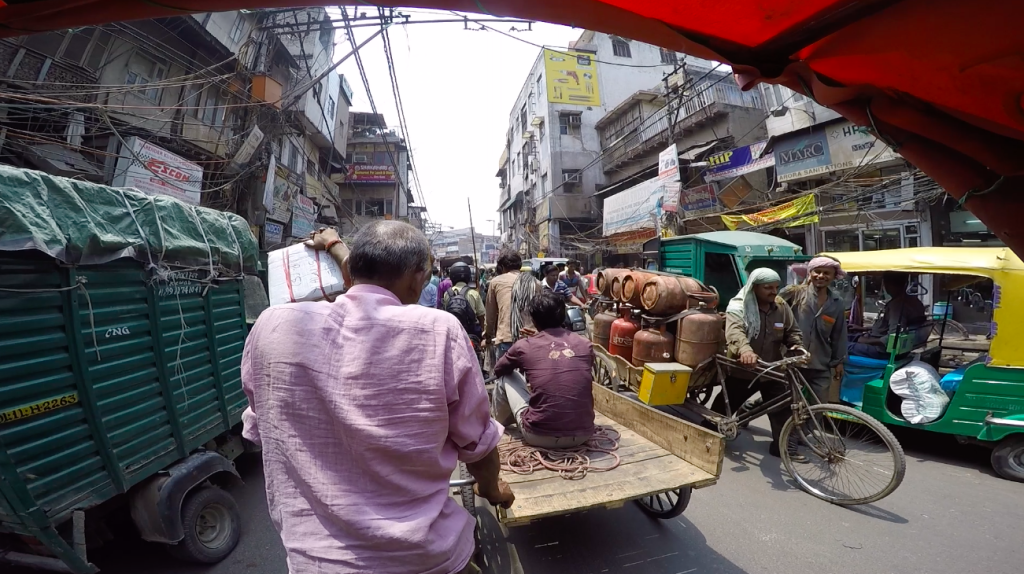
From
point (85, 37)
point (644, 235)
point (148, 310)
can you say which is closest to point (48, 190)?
point (148, 310)

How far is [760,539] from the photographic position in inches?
125

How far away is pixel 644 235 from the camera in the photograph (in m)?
18.8

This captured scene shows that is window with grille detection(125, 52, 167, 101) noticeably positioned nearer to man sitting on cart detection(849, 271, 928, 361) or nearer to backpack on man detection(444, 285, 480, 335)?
backpack on man detection(444, 285, 480, 335)

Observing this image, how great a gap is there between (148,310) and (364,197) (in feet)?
104

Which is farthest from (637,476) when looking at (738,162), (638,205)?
(638,205)

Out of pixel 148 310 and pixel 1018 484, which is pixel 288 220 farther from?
pixel 1018 484

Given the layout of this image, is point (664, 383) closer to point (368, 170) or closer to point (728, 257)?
point (728, 257)

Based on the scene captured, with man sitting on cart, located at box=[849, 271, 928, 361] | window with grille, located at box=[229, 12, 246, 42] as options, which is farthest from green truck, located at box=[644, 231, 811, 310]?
window with grille, located at box=[229, 12, 246, 42]

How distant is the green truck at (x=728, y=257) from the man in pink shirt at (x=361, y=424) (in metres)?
8.06

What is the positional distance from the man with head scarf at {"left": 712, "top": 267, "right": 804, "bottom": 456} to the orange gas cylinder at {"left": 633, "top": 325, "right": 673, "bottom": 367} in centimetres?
57

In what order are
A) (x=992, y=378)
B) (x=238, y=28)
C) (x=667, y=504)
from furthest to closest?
(x=238, y=28)
(x=992, y=378)
(x=667, y=504)

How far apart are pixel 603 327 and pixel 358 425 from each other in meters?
4.64

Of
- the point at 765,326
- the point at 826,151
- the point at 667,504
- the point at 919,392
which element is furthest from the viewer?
the point at 826,151

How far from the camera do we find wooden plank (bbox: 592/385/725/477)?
104 inches
